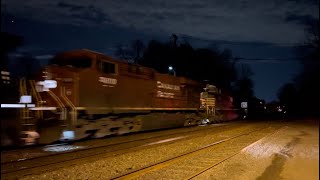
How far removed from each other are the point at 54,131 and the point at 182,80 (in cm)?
1539

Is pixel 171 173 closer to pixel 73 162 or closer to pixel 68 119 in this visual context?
pixel 73 162

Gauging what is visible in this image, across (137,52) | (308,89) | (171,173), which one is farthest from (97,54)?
(137,52)

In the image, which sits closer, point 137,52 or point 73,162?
point 73,162

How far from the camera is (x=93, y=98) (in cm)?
1725

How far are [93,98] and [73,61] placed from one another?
185cm

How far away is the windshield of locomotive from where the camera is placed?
16875mm

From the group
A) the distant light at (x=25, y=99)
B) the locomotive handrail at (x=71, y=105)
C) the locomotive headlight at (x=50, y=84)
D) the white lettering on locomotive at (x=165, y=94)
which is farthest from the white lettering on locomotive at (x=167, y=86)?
the distant light at (x=25, y=99)

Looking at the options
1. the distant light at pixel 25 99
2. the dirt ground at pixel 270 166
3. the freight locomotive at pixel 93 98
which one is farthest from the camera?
the freight locomotive at pixel 93 98

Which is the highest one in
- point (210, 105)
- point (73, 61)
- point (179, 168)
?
point (73, 61)

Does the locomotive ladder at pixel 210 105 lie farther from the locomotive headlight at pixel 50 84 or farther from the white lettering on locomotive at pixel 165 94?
the locomotive headlight at pixel 50 84

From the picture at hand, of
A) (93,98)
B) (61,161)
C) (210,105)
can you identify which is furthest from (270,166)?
(210,105)

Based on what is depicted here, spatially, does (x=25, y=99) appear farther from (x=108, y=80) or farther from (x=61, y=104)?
(x=108, y=80)

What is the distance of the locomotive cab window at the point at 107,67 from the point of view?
698 inches

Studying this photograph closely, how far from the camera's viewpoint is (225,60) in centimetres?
7731
